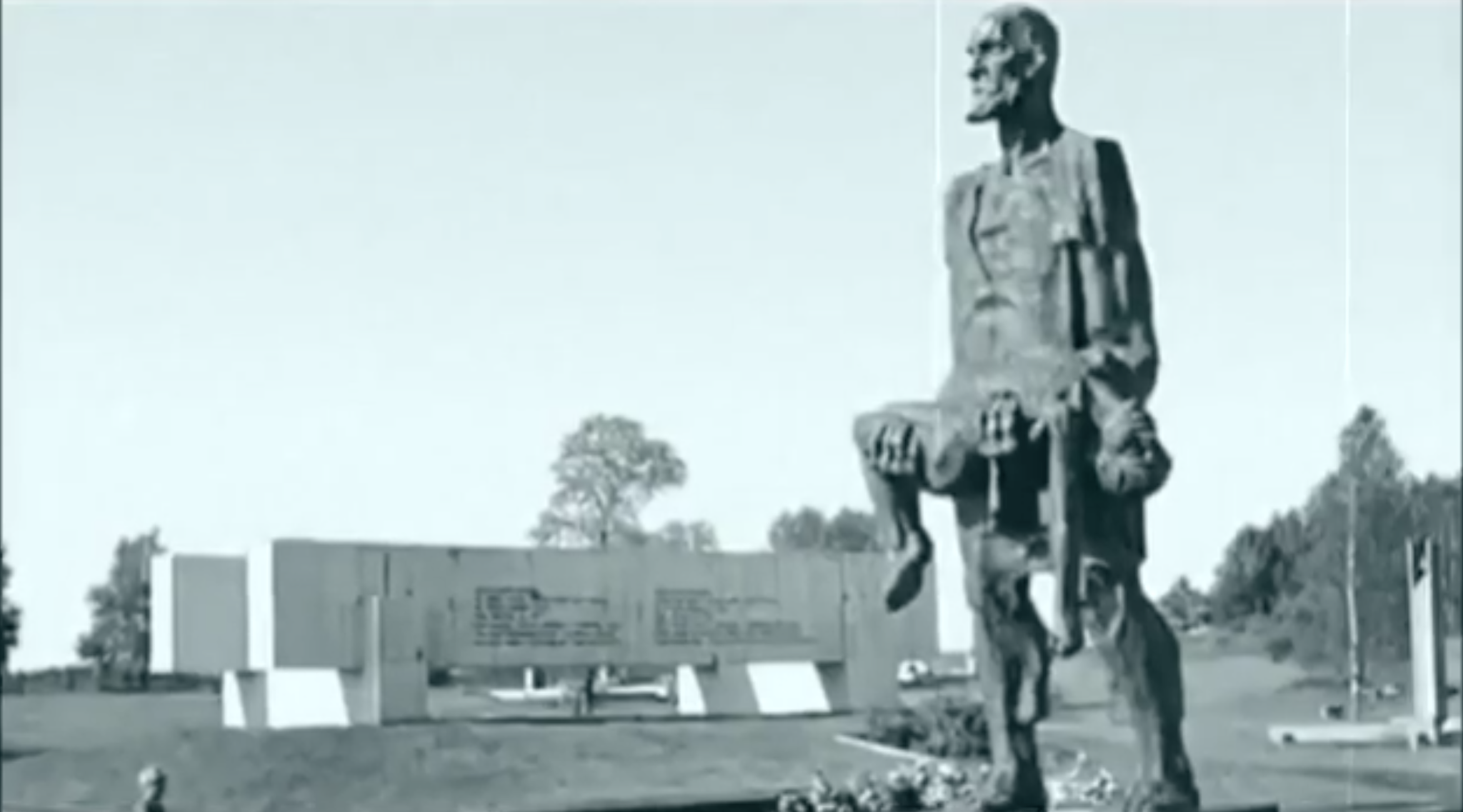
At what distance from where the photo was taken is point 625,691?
116 ft

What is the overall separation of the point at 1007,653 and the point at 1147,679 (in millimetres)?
590

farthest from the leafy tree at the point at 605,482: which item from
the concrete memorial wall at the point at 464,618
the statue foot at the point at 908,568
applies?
the statue foot at the point at 908,568

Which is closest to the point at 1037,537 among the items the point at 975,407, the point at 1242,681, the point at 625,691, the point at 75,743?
the point at 975,407

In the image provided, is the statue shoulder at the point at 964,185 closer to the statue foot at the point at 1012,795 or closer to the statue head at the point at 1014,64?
the statue head at the point at 1014,64

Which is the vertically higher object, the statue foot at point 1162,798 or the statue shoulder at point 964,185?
the statue shoulder at point 964,185

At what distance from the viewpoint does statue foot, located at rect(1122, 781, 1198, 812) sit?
10602mm

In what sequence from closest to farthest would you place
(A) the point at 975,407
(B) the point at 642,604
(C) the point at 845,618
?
(A) the point at 975,407 < (B) the point at 642,604 < (C) the point at 845,618

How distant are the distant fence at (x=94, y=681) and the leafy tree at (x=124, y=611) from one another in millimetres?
110

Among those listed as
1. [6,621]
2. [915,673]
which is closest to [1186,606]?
[6,621]

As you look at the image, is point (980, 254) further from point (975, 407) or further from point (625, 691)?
point (625, 691)

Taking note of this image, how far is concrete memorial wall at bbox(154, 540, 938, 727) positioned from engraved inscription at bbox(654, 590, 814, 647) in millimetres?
17

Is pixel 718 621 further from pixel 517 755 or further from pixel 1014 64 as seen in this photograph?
pixel 1014 64

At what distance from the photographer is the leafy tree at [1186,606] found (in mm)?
17322

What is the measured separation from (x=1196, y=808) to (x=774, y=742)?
17.7m
